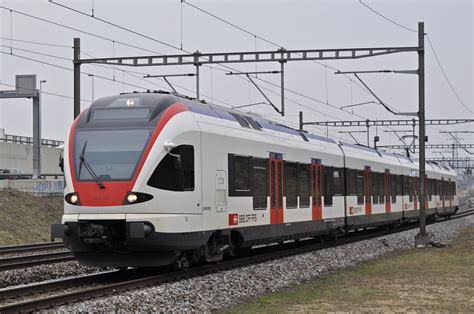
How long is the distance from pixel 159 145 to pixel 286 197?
716 centimetres

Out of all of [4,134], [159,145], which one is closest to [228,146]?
[159,145]

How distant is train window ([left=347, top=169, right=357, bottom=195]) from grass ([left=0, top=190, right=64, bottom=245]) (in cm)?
1398

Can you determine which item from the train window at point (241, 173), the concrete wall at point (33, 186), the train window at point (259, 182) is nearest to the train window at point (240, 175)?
the train window at point (241, 173)

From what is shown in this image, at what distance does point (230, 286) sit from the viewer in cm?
1500

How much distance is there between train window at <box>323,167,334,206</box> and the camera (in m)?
25.6

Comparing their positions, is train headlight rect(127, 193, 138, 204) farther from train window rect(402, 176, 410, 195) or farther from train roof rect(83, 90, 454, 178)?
train window rect(402, 176, 410, 195)

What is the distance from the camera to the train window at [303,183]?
22922mm

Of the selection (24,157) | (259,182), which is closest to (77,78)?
(259,182)

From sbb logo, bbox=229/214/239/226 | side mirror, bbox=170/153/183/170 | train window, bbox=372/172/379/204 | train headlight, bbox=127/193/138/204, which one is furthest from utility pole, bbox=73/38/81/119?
train window, bbox=372/172/379/204

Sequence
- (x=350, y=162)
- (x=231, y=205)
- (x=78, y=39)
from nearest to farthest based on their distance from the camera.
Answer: (x=231, y=205), (x=78, y=39), (x=350, y=162)

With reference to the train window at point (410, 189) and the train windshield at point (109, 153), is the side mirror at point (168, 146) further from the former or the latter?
the train window at point (410, 189)

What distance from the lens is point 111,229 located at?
14.9 m

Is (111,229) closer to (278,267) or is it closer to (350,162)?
(278,267)

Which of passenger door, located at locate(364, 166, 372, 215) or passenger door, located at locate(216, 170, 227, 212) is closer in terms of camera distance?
passenger door, located at locate(216, 170, 227, 212)
